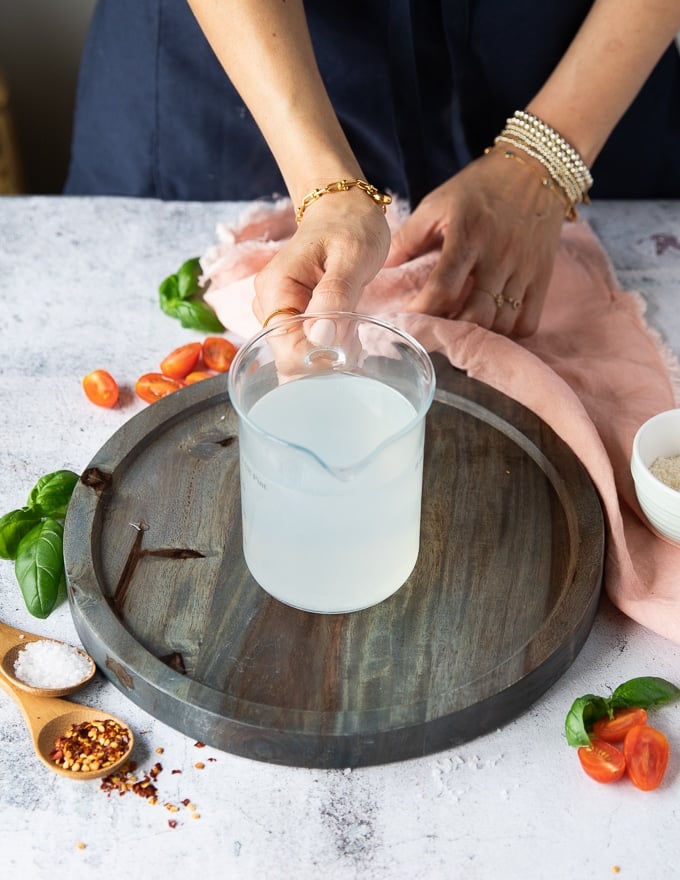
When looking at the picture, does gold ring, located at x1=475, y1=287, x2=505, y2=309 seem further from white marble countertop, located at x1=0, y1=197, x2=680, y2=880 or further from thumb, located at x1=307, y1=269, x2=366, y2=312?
white marble countertop, located at x1=0, y1=197, x2=680, y2=880

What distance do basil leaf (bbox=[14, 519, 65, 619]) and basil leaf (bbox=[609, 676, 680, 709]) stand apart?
0.66 metres

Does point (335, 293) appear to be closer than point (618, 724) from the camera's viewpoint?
No

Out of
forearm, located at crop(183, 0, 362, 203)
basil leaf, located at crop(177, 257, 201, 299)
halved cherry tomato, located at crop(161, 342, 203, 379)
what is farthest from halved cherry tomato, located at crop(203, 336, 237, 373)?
forearm, located at crop(183, 0, 362, 203)

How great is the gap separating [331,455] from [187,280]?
2.24 feet

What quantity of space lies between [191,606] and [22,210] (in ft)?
3.33

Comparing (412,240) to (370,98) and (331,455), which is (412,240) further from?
(331,455)

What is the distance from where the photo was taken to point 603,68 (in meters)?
1.65

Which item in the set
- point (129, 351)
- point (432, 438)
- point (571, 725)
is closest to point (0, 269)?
point (129, 351)

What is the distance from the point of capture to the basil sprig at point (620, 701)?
1105 millimetres

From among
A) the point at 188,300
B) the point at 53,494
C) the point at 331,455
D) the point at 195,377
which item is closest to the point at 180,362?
the point at 195,377

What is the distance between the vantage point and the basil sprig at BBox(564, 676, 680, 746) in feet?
3.63

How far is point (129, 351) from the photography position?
64.0 inches

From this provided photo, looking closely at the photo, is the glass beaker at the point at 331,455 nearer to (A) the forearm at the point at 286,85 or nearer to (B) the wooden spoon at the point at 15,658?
(B) the wooden spoon at the point at 15,658

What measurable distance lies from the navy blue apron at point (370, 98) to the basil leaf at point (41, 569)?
3.00 feet
